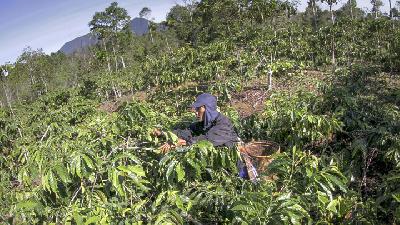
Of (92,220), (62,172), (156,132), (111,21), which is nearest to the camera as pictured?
(92,220)

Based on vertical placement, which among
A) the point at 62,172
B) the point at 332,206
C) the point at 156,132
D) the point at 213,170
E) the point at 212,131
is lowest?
the point at 332,206

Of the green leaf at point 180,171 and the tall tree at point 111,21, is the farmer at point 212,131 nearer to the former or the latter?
the green leaf at point 180,171

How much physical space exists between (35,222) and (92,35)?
33.9 m

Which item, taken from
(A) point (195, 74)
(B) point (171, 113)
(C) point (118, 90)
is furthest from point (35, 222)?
(C) point (118, 90)

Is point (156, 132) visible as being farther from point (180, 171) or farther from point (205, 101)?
point (180, 171)

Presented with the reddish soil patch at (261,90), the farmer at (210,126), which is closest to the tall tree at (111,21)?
the reddish soil patch at (261,90)

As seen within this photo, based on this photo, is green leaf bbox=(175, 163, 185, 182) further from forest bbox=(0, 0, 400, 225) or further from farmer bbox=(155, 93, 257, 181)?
farmer bbox=(155, 93, 257, 181)

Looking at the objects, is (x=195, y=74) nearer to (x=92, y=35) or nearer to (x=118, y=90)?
(x=118, y=90)

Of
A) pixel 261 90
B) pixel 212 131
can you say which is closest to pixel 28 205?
pixel 212 131

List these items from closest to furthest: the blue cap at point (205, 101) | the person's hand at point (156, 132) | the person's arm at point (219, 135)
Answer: the person's hand at point (156, 132), the person's arm at point (219, 135), the blue cap at point (205, 101)

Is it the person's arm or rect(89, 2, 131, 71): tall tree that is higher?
rect(89, 2, 131, 71): tall tree

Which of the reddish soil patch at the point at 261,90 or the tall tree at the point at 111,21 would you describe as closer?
the reddish soil patch at the point at 261,90

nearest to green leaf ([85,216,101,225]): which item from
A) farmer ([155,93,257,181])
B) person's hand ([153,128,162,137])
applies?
person's hand ([153,128,162,137])

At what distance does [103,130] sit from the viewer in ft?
11.8
